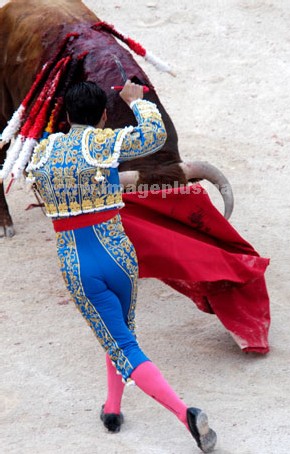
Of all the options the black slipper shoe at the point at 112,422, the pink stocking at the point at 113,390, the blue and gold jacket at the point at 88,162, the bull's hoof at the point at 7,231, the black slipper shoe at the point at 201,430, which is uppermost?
the blue and gold jacket at the point at 88,162

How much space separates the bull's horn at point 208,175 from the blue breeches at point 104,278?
153cm

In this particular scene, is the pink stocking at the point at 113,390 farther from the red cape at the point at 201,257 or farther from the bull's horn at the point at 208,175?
the bull's horn at the point at 208,175

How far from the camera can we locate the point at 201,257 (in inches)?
195

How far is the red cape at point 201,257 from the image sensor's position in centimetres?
493

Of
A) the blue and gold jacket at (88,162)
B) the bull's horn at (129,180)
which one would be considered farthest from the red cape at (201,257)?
the blue and gold jacket at (88,162)

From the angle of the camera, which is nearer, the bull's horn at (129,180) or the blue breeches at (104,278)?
the blue breeches at (104,278)

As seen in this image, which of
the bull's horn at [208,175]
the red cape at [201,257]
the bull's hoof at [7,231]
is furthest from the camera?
the bull's hoof at [7,231]

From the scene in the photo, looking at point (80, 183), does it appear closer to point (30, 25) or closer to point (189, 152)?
point (30, 25)

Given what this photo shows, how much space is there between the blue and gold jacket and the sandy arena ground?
40.7 inches

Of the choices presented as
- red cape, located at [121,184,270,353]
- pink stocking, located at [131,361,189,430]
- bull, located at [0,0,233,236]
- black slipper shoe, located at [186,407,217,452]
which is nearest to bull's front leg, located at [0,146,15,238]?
bull, located at [0,0,233,236]

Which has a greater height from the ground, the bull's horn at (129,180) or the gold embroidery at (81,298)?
the gold embroidery at (81,298)

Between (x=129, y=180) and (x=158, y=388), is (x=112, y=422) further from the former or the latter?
(x=129, y=180)

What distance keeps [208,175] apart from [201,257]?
2.94 ft

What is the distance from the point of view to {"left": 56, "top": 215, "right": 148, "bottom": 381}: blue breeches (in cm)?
415
